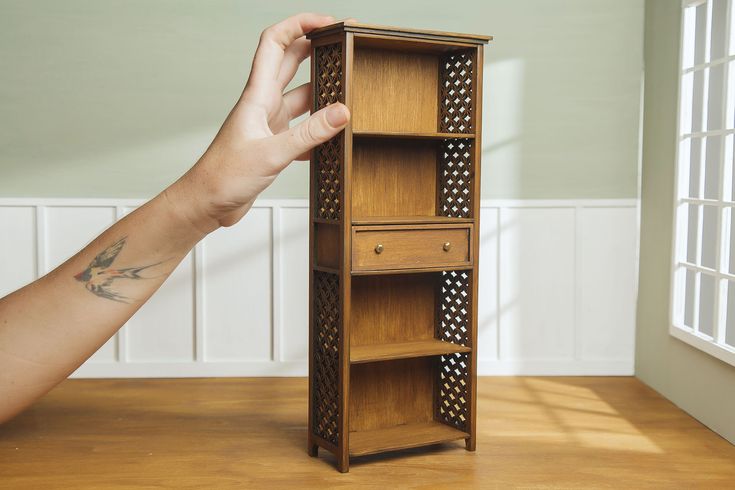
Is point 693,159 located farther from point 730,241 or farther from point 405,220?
point 405,220

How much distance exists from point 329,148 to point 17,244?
2281 millimetres

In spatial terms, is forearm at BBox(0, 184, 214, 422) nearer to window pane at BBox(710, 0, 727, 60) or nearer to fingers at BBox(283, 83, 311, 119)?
fingers at BBox(283, 83, 311, 119)

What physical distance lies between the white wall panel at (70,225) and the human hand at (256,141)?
1920mm

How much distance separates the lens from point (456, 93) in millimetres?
3096

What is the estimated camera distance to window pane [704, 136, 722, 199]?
347cm

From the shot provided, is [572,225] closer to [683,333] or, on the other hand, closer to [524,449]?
[683,333]

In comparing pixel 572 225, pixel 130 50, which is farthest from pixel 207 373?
pixel 572 225

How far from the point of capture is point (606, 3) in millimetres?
4273

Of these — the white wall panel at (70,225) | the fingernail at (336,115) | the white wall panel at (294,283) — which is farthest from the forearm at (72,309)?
the white wall panel at (70,225)

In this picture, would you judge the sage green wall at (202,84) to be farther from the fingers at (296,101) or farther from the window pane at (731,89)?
the fingers at (296,101)

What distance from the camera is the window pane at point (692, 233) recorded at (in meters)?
3.66

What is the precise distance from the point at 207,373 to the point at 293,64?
2448 mm

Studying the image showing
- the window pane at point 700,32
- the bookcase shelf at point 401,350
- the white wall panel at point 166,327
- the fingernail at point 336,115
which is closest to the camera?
the fingernail at point 336,115

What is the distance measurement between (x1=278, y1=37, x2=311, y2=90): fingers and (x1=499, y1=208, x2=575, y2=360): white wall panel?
72.9 inches
